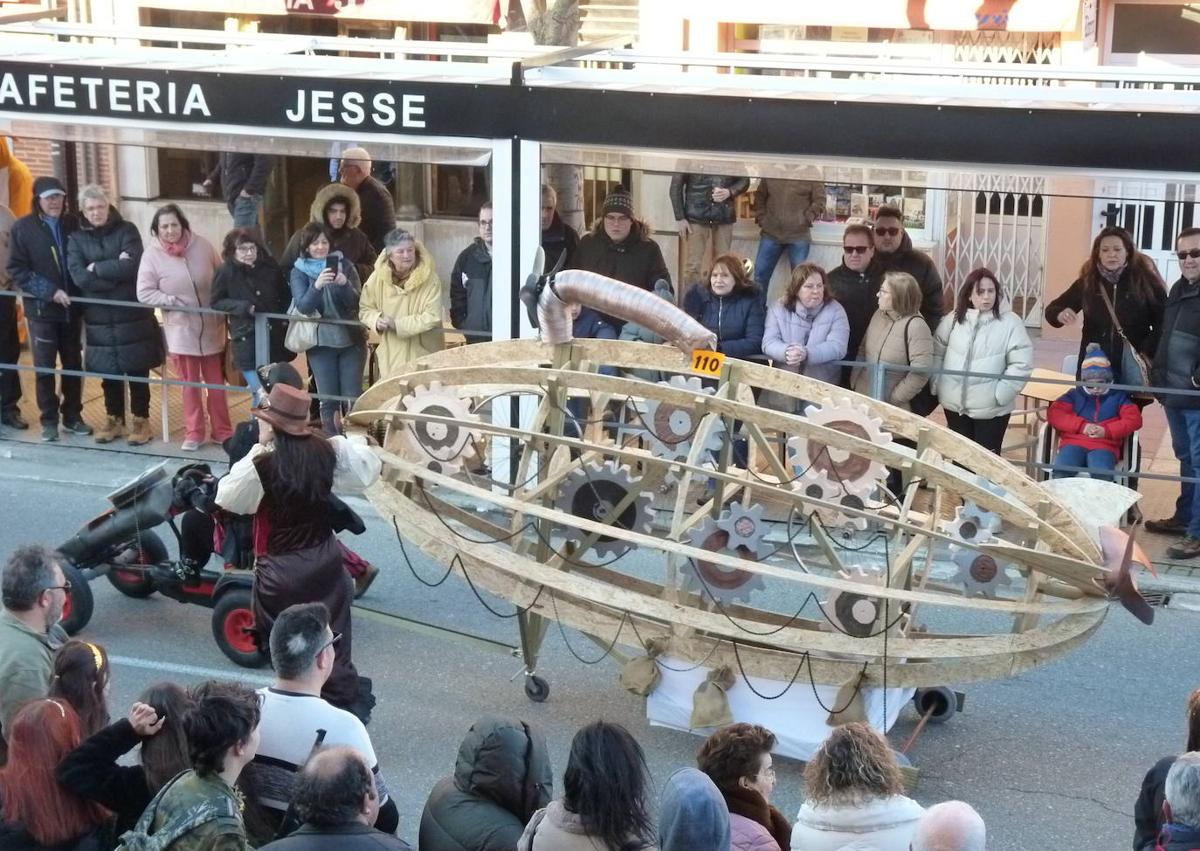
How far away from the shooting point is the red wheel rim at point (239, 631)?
871cm

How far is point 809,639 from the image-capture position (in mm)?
7414

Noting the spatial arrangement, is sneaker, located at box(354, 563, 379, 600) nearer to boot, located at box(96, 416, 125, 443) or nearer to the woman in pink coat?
the woman in pink coat

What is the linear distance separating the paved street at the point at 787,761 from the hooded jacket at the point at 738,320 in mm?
2265

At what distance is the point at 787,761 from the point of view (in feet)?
25.7

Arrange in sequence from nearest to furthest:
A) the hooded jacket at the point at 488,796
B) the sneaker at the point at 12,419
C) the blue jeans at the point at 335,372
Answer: the hooded jacket at the point at 488,796
the blue jeans at the point at 335,372
the sneaker at the point at 12,419

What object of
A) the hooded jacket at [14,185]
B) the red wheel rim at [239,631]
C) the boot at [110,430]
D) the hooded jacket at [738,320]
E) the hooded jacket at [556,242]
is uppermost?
the hooded jacket at [14,185]

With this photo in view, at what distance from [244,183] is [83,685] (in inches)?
332

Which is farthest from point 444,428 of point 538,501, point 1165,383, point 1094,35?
point 1094,35

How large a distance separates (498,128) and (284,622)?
5181 mm

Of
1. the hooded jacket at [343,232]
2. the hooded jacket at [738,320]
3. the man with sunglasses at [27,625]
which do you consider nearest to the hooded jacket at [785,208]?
the hooded jacket at [738,320]

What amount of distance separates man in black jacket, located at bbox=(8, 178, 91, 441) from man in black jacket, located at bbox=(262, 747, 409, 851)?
7.70 metres

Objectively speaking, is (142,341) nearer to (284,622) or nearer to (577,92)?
(577,92)

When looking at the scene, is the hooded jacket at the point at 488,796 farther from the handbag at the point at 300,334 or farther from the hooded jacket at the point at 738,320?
the handbag at the point at 300,334

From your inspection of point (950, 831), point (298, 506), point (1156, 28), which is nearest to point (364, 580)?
point (298, 506)
